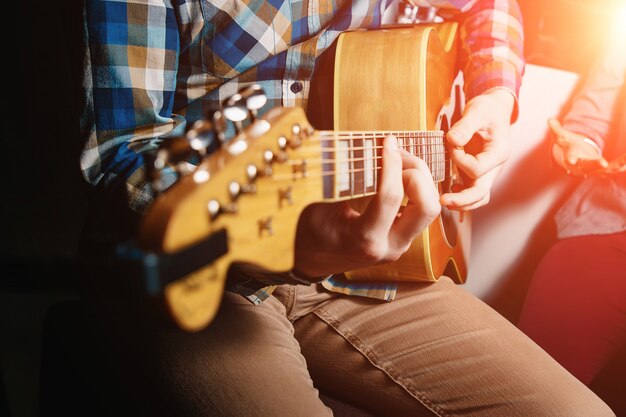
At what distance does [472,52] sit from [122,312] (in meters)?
1.01

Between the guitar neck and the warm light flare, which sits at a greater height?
the warm light flare

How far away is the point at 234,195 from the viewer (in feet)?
1.54

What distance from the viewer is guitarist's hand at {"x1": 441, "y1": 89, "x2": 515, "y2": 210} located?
97 centimetres

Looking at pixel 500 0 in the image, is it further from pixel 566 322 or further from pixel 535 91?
pixel 566 322

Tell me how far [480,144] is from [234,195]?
2.57 feet

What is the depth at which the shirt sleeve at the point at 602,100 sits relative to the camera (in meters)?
1.34

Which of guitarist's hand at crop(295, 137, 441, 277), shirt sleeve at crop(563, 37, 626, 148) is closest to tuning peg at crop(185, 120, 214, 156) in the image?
guitarist's hand at crop(295, 137, 441, 277)

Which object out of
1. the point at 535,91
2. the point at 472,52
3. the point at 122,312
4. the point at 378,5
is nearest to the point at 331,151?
the point at 122,312

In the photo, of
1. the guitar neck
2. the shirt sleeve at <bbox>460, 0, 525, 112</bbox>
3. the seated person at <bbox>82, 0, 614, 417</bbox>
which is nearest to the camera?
the guitar neck

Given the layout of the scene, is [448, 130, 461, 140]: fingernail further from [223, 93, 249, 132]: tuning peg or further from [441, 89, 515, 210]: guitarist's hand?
[223, 93, 249, 132]: tuning peg

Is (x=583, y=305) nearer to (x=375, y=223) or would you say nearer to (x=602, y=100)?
(x=602, y=100)

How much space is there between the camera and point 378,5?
1.13m

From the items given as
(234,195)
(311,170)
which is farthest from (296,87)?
(234,195)

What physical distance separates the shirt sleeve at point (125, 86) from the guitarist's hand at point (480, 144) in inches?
21.1
